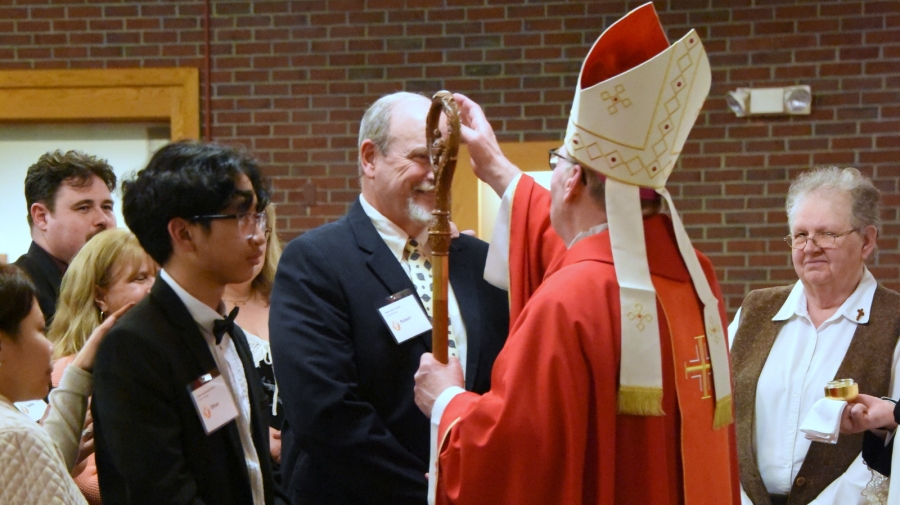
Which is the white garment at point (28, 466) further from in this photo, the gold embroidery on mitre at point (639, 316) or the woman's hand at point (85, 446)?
the gold embroidery on mitre at point (639, 316)

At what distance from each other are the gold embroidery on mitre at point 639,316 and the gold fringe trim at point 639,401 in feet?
0.38

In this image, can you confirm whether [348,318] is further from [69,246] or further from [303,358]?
[69,246]

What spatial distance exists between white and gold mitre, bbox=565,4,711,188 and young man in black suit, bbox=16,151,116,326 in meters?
2.00

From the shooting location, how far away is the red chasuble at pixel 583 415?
178cm

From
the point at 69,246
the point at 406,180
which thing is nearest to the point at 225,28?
the point at 69,246

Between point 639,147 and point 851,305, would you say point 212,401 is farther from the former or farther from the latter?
point 851,305

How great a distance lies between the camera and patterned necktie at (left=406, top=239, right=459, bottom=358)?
2438 mm

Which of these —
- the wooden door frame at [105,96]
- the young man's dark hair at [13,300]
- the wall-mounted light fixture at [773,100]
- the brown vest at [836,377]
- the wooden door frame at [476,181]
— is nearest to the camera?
the young man's dark hair at [13,300]

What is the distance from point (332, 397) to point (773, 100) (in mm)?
3721

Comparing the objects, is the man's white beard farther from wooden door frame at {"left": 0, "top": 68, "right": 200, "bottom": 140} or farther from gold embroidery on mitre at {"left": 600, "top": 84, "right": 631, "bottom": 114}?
wooden door frame at {"left": 0, "top": 68, "right": 200, "bottom": 140}

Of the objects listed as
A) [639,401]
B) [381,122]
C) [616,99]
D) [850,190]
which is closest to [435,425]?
[639,401]

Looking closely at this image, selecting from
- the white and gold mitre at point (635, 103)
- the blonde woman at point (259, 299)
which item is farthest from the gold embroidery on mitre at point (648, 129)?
the blonde woman at point (259, 299)

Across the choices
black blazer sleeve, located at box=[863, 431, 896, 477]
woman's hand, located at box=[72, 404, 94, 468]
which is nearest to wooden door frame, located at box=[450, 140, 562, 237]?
black blazer sleeve, located at box=[863, 431, 896, 477]

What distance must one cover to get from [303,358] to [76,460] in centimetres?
55
